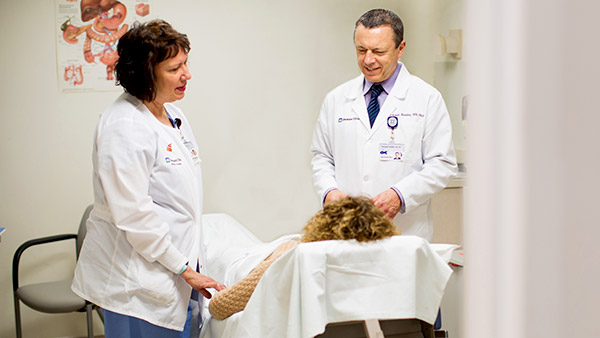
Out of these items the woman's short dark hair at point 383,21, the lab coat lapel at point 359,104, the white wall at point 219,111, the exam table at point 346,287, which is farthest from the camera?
the white wall at point 219,111

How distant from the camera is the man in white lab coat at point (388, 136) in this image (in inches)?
76.6

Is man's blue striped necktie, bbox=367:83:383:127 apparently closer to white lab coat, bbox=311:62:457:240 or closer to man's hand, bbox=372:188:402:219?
white lab coat, bbox=311:62:457:240

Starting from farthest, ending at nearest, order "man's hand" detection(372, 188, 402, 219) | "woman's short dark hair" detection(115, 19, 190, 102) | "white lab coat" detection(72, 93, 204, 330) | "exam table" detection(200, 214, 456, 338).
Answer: "man's hand" detection(372, 188, 402, 219) → "woman's short dark hair" detection(115, 19, 190, 102) → "white lab coat" detection(72, 93, 204, 330) → "exam table" detection(200, 214, 456, 338)

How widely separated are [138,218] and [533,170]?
1422mm

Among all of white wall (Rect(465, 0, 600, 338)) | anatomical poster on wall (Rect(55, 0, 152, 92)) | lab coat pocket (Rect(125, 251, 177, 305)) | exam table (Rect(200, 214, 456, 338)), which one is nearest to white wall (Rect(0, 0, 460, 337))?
anatomical poster on wall (Rect(55, 0, 152, 92))

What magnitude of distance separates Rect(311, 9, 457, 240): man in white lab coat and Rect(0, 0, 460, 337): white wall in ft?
3.81

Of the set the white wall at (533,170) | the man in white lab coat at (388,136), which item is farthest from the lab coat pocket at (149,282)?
the white wall at (533,170)

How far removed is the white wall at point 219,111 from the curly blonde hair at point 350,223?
190cm

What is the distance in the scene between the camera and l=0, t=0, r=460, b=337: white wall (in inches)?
126

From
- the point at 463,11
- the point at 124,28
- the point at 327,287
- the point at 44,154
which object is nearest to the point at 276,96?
the point at 124,28

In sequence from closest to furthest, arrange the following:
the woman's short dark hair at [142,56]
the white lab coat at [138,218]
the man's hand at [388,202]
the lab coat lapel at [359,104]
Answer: the white lab coat at [138,218] → the woman's short dark hair at [142,56] → the man's hand at [388,202] → the lab coat lapel at [359,104]

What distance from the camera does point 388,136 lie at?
2.02 metres

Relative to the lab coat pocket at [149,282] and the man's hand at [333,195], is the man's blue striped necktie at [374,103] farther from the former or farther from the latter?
the lab coat pocket at [149,282]

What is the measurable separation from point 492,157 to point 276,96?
3.26 meters
